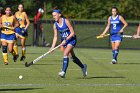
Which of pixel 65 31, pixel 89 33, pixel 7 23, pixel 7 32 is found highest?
pixel 65 31

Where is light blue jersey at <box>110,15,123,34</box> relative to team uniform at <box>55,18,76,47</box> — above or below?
below

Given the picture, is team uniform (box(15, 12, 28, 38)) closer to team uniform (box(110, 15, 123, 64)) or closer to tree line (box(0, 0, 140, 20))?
team uniform (box(110, 15, 123, 64))

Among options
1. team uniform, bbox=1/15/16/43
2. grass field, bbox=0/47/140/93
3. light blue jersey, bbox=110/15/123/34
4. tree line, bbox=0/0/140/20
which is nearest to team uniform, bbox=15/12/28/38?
grass field, bbox=0/47/140/93

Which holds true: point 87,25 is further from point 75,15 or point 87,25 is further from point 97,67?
point 75,15

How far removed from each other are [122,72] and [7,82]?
177 inches

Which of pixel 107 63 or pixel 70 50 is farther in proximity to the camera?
pixel 107 63

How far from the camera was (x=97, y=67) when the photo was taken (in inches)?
807

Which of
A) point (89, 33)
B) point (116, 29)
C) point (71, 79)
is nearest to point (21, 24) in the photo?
point (116, 29)

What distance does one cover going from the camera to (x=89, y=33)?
113 ft

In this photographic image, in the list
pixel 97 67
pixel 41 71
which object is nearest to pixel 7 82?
pixel 41 71

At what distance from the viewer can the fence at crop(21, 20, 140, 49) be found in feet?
110

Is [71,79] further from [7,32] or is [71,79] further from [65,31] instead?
[7,32]

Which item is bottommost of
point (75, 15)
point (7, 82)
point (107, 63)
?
point (75, 15)

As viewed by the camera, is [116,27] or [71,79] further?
[116,27]
